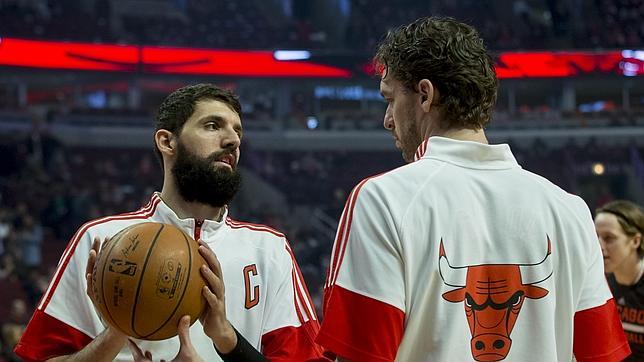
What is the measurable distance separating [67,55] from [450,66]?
22.7 m

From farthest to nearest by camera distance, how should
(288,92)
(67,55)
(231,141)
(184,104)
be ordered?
(288,92) < (67,55) < (184,104) < (231,141)

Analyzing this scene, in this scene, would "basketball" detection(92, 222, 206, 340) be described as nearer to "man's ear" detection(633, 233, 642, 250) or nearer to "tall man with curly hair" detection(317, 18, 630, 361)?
"tall man with curly hair" detection(317, 18, 630, 361)

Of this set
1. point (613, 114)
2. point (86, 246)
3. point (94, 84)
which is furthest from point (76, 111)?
point (86, 246)

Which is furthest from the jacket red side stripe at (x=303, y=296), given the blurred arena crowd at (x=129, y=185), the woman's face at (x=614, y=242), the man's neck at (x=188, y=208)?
the blurred arena crowd at (x=129, y=185)

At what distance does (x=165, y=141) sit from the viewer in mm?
3291

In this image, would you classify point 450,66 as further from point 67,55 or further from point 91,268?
point 67,55

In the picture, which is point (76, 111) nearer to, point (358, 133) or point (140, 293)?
point (358, 133)

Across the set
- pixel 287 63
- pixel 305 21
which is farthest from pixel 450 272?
pixel 305 21

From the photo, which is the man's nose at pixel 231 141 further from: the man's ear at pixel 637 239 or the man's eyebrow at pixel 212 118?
the man's ear at pixel 637 239

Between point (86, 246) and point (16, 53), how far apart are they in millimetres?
21092

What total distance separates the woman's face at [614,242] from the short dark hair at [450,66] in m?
2.85

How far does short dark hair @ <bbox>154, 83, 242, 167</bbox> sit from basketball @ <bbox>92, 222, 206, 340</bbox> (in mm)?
957

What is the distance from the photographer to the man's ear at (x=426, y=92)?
6.75 feet

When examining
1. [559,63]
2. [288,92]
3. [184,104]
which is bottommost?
[184,104]
